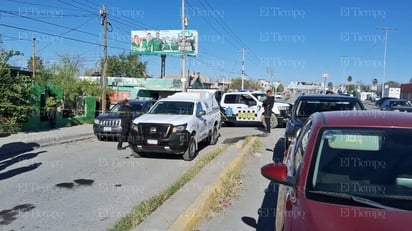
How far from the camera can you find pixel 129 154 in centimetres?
1260

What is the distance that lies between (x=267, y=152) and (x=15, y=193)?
7.72m

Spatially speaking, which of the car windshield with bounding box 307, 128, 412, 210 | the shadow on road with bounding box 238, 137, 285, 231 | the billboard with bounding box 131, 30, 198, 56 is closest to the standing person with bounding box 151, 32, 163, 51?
the billboard with bounding box 131, 30, 198, 56

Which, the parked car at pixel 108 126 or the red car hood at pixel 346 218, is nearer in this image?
the red car hood at pixel 346 218

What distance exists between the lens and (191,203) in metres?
6.23

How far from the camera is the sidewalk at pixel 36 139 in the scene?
12884 mm

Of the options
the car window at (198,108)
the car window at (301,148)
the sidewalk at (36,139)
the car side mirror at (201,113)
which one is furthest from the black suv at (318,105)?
the sidewalk at (36,139)

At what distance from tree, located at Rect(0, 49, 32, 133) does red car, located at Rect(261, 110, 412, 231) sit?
14087 millimetres

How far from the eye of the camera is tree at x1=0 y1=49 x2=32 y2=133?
15.5 m

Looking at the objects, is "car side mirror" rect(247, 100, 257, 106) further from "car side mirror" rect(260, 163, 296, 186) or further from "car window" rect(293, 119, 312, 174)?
"car side mirror" rect(260, 163, 296, 186)

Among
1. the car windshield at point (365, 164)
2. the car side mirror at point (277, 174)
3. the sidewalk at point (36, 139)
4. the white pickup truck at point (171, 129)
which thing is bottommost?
the sidewalk at point (36, 139)

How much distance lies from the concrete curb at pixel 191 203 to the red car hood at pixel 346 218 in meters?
2.47

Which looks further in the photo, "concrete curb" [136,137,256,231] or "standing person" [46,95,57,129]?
"standing person" [46,95,57,129]

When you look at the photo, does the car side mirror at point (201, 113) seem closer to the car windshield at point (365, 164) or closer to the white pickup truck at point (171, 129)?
the white pickup truck at point (171, 129)

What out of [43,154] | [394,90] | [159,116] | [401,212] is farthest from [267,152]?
[394,90]
